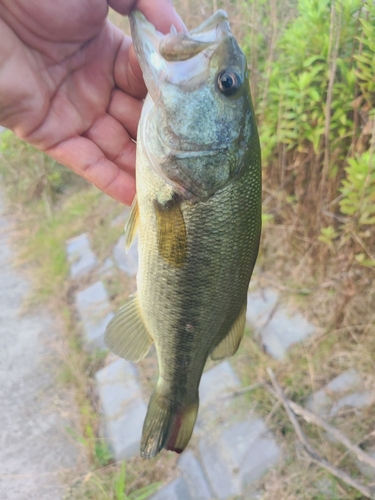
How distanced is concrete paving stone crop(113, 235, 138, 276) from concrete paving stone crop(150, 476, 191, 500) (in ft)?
5.80

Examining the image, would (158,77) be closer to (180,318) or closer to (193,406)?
(180,318)

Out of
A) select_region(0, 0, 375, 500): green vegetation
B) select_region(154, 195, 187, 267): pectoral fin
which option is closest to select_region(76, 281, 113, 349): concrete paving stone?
select_region(0, 0, 375, 500): green vegetation

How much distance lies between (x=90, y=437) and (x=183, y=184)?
1.99 metres

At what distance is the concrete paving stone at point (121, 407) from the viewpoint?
257 centimetres

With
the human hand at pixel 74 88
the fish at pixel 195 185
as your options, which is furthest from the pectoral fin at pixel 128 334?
the human hand at pixel 74 88

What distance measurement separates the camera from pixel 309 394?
2.48 meters

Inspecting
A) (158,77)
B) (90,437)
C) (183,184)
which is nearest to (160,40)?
(158,77)

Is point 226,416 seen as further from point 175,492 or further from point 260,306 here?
point 260,306

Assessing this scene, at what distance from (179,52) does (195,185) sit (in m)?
0.39

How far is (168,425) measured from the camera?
164 cm

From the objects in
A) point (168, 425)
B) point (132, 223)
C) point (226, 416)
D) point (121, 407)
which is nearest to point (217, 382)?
point (226, 416)

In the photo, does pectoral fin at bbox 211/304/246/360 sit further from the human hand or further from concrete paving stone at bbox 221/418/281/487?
concrete paving stone at bbox 221/418/281/487

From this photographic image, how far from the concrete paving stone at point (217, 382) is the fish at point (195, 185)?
121 cm

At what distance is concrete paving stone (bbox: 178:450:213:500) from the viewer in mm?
2273
